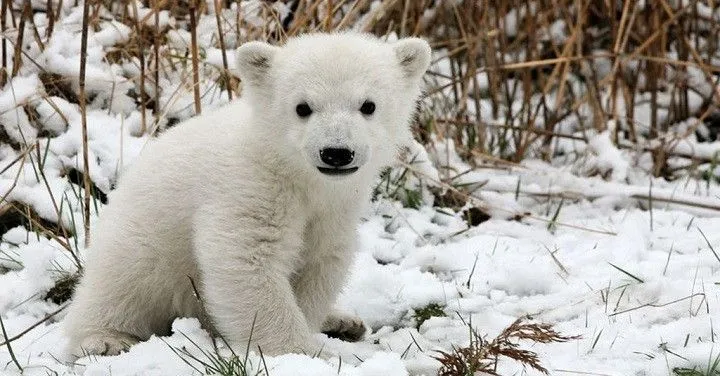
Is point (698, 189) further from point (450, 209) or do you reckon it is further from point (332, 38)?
point (332, 38)

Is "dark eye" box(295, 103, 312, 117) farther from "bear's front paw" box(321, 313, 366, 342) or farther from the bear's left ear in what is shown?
"bear's front paw" box(321, 313, 366, 342)

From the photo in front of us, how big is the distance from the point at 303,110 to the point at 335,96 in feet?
0.52

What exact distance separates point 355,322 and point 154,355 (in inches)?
39.2

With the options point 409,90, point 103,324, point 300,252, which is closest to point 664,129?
point 409,90

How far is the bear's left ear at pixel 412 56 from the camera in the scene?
4195mm

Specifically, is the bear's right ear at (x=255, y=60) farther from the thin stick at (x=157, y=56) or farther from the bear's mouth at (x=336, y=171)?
the thin stick at (x=157, y=56)

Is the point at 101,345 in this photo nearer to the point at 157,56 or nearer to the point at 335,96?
the point at 335,96

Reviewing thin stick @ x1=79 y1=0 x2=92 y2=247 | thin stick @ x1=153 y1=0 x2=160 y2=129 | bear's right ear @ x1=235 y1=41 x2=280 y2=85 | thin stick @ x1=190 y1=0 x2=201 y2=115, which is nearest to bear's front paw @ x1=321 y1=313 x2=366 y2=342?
bear's right ear @ x1=235 y1=41 x2=280 y2=85

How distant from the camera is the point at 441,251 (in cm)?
497

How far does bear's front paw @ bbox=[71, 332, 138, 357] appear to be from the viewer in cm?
387

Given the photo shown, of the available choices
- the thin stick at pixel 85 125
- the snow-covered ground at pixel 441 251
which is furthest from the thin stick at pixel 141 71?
the thin stick at pixel 85 125

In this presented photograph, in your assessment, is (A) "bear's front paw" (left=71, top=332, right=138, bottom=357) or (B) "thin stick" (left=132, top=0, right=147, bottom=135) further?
(B) "thin stick" (left=132, top=0, right=147, bottom=135)

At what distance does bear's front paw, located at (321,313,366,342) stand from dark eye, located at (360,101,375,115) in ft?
2.97

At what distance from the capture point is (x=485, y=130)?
22.7 feet
